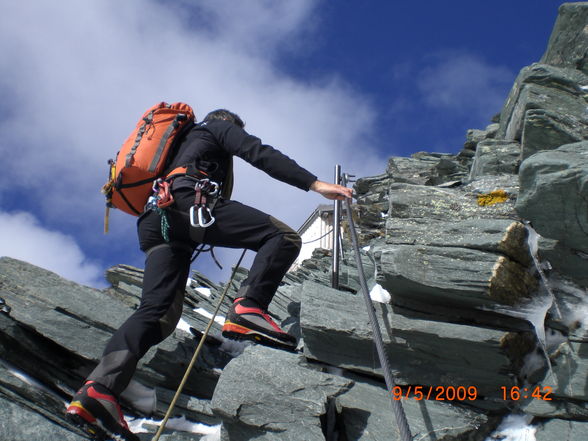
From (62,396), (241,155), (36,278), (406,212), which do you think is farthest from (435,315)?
(36,278)

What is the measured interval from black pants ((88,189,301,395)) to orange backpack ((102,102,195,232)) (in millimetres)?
314

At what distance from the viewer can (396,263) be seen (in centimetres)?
516

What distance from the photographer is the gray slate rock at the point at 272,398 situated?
446 centimetres

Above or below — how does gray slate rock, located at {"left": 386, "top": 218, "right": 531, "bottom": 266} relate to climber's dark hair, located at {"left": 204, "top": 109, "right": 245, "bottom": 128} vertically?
below

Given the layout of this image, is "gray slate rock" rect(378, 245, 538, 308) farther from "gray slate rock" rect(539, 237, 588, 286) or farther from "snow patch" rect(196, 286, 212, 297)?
"snow patch" rect(196, 286, 212, 297)

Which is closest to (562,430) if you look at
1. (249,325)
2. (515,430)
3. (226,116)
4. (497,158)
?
(515,430)

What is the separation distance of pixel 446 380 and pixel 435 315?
2.06 feet

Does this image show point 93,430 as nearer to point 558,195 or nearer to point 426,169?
point 558,195

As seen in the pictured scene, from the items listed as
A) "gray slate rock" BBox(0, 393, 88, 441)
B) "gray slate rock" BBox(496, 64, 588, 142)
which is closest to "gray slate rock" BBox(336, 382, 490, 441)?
"gray slate rock" BBox(0, 393, 88, 441)

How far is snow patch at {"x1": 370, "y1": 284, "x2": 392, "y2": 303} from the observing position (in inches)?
240

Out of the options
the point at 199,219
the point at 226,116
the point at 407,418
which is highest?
the point at 226,116

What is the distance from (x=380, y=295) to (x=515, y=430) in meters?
2.07

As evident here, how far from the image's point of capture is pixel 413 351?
501 cm

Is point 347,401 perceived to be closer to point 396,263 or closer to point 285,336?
point 285,336
